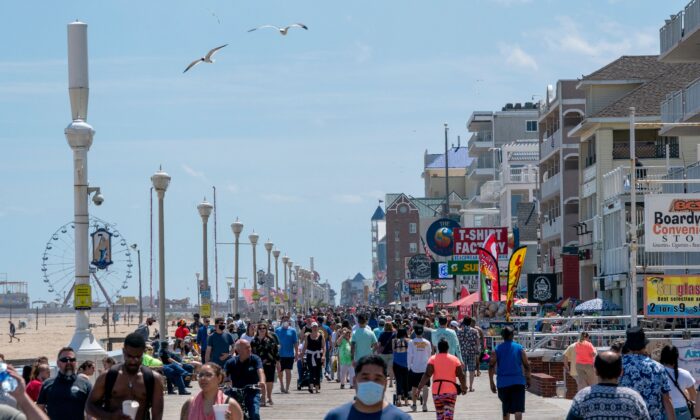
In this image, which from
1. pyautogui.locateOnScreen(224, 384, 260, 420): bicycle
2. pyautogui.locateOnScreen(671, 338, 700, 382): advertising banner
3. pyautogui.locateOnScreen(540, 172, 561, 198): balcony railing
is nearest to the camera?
pyautogui.locateOnScreen(224, 384, 260, 420): bicycle

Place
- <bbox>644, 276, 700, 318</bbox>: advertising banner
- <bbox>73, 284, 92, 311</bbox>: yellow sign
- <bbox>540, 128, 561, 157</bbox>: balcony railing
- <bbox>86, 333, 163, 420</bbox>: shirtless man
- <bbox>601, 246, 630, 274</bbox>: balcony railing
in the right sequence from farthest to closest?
<bbox>540, 128, 561, 157</bbox>: balcony railing
<bbox>601, 246, 630, 274</bbox>: balcony railing
<bbox>644, 276, 700, 318</bbox>: advertising banner
<bbox>73, 284, 92, 311</bbox>: yellow sign
<bbox>86, 333, 163, 420</bbox>: shirtless man

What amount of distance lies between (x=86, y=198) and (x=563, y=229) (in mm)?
52539

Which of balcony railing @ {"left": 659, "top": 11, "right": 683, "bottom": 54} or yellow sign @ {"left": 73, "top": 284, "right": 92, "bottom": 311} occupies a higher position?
balcony railing @ {"left": 659, "top": 11, "right": 683, "bottom": 54}

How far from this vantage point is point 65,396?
12148mm

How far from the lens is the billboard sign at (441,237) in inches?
2655

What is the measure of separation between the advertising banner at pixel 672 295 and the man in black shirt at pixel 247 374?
443 inches

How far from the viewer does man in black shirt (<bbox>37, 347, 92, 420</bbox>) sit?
39.8 feet

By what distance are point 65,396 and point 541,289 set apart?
36941 mm

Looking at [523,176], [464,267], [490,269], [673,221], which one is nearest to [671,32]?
[490,269]

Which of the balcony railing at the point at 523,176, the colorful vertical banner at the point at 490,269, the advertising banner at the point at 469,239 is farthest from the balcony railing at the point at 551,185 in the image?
the colorful vertical banner at the point at 490,269

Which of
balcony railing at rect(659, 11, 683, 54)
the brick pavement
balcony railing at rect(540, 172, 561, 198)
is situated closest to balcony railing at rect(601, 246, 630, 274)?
balcony railing at rect(659, 11, 683, 54)

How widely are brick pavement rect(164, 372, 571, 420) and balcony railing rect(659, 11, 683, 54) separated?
1770 centimetres

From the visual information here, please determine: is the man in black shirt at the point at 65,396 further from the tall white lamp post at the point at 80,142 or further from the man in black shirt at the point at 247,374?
the tall white lamp post at the point at 80,142

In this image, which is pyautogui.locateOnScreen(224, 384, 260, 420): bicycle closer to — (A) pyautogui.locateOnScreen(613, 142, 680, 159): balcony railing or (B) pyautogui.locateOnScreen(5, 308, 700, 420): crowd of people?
(B) pyautogui.locateOnScreen(5, 308, 700, 420): crowd of people
